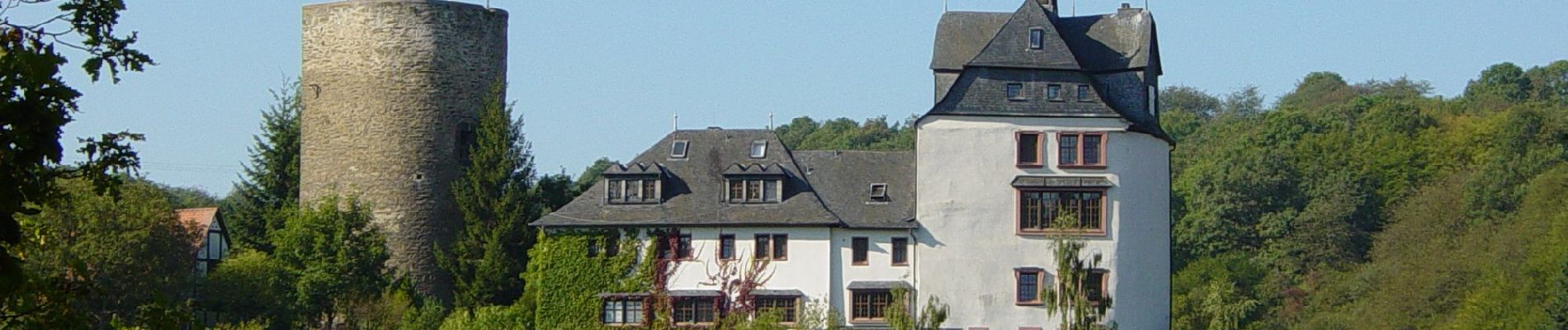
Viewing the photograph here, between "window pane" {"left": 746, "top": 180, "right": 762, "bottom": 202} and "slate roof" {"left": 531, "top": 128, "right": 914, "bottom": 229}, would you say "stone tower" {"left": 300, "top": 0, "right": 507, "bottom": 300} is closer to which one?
"slate roof" {"left": 531, "top": 128, "right": 914, "bottom": 229}

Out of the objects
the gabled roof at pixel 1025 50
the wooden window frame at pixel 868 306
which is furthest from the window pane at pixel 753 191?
the gabled roof at pixel 1025 50

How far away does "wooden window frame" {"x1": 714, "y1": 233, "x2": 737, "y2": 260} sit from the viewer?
48031mm

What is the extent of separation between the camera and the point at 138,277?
44.8 m

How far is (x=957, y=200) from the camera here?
4766 centimetres

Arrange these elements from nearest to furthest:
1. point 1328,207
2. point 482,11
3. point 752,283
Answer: point 752,283
point 482,11
point 1328,207

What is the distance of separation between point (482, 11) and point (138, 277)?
35.5ft

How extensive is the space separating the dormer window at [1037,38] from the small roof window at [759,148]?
5792mm

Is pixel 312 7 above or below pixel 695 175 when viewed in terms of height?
above

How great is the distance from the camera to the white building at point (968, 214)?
4738 cm

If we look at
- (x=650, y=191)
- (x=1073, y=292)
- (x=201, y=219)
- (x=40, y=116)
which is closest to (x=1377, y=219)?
(x=650, y=191)

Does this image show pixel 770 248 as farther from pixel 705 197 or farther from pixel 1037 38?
pixel 1037 38

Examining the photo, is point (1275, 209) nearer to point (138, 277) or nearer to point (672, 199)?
point (672, 199)

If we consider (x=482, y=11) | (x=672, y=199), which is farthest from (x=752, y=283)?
(x=482, y=11)

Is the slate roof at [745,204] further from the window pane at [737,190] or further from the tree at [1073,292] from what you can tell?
the tree at [1073,292]
